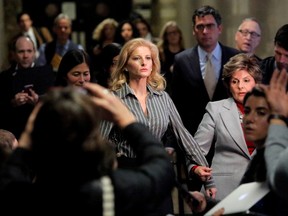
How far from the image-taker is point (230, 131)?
6875 millimetres

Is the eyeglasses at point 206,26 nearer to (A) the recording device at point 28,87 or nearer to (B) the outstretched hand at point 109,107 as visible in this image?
(A) the recording device at point 28,87

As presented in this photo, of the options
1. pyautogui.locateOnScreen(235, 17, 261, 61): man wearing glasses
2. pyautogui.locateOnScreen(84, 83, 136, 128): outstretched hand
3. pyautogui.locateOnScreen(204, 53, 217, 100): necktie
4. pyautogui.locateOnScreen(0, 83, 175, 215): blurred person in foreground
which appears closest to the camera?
pyautogui.locateOnScreen(0, 83, 175, 215): blurred person in foreground

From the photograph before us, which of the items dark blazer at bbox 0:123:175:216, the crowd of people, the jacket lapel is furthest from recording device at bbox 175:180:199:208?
the jacket lapel

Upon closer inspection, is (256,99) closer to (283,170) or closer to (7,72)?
(283,170)

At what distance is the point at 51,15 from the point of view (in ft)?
55.3

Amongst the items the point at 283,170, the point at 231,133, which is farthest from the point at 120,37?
the point at 283,170

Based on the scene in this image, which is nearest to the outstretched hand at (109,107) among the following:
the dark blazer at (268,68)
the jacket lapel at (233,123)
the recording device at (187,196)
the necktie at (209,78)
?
the recording device at (187,196)

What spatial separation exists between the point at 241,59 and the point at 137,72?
2.50 feet

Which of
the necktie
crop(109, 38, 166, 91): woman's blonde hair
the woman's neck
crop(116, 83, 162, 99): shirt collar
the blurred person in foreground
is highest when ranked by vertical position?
the blurred person in foreground

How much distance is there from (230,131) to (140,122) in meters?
1.41

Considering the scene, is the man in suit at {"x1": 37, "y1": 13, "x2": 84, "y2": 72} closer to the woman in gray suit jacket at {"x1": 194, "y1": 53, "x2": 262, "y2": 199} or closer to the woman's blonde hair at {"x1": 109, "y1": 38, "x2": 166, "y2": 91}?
the woman's blonde hair at {"x1": 109, "y1": 38, "x2": 166, "y2": 91}

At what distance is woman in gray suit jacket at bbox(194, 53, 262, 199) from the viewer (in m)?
6.80

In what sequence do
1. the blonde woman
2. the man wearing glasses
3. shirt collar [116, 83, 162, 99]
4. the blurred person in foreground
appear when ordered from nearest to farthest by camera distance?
the blurred person in foreground, shirt collar [116, 83, 162, 99], the man wearing glasses, the blonde woman

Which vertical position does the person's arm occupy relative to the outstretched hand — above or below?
below
